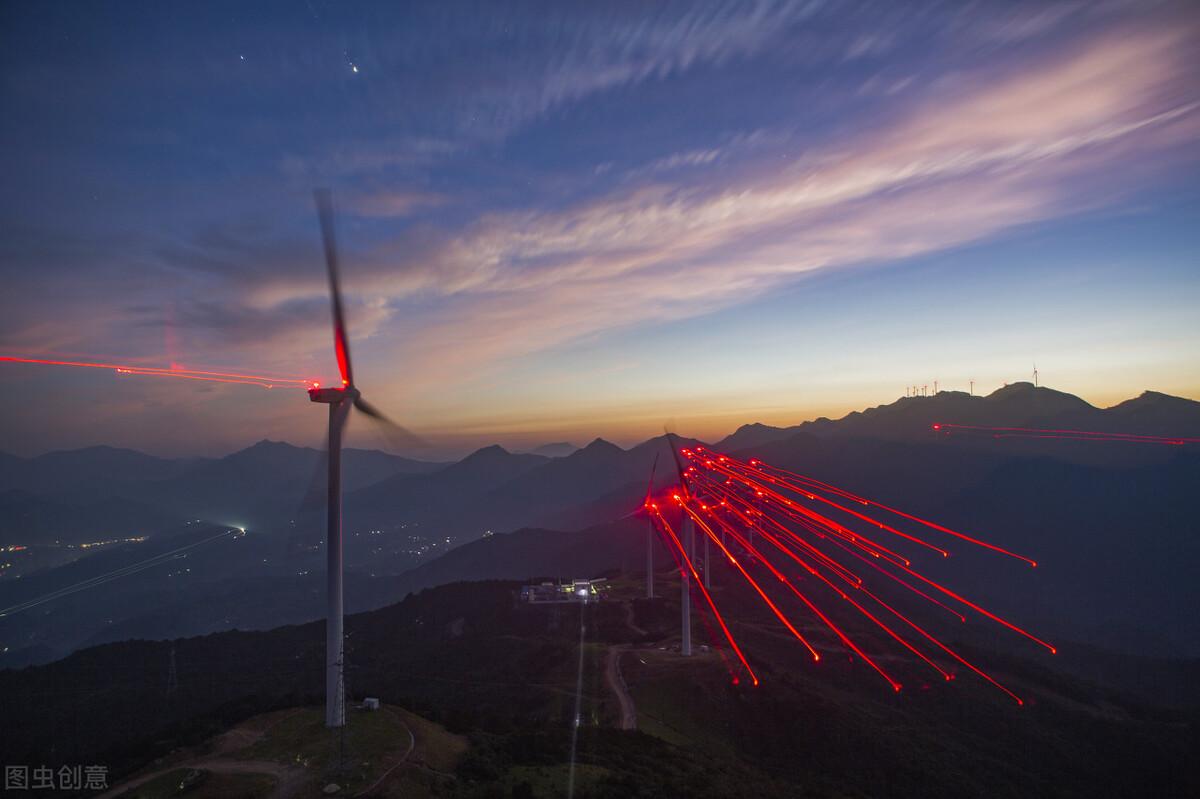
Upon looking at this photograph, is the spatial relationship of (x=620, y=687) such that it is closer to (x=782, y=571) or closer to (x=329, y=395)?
(x=329, y=395)

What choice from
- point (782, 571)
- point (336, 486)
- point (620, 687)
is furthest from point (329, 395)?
point (782, 571)

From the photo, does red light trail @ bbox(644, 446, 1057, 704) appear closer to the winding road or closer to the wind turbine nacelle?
the winding road

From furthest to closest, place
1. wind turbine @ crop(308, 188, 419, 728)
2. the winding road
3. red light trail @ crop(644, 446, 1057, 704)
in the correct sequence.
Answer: red light trail @ crop(644, 446, 1057, 704) → the winding road → wind turbine @ crop(308, 188, 419, 728)

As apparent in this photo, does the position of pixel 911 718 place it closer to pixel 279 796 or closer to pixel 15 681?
pixel 279 796

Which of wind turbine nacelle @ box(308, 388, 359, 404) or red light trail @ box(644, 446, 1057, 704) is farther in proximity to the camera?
red light trail @ box(644, 446, 1057, 704)

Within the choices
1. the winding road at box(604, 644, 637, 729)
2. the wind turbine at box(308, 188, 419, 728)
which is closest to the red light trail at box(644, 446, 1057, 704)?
the winding road at box(604, 644, 637, 729)

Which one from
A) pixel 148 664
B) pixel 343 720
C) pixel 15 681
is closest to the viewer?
pixel 343 720

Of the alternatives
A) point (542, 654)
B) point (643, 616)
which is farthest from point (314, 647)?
point (643, 616)

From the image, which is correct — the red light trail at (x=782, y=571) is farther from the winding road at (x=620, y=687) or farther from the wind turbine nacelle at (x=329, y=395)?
the wind turbine nacelle at (x=329, y=395)

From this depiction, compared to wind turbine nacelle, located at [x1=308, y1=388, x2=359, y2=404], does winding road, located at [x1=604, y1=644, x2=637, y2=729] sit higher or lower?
lower

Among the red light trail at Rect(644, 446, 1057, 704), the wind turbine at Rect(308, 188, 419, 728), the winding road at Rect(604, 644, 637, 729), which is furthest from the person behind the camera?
the red light trail at Rect(644, 446, 1057, 704)

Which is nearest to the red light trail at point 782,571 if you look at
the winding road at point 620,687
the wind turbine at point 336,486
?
the winding road at point 620,687
